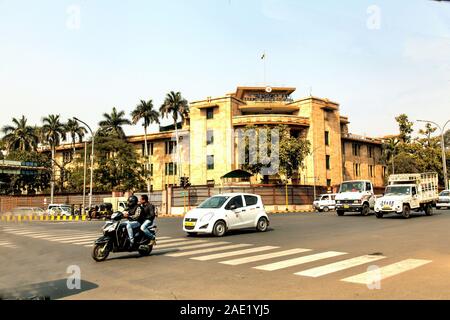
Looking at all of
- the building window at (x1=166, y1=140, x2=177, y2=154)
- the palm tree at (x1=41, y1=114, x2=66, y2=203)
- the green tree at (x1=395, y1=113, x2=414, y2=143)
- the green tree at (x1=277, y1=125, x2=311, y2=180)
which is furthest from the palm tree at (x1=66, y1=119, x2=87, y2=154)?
the green tree at (x1=395, y1=113, x2=414, y2=143)

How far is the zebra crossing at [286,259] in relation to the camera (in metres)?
7.70

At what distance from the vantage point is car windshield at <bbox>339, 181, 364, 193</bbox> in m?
26.3

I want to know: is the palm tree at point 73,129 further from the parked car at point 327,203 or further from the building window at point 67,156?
the parked car at point 327,203

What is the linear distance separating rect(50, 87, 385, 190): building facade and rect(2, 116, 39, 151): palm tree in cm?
1873

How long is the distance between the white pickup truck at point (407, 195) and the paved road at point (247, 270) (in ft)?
28.2

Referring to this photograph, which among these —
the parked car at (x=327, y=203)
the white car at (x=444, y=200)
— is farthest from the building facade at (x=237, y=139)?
the white car at (x=444, y=200)

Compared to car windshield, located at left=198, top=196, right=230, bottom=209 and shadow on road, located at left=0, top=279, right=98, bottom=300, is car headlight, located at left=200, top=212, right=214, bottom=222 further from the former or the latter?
shadow on road, located at left=0, top=279, right=98, bottom=300

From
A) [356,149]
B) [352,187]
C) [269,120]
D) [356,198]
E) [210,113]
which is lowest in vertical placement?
[356,198]

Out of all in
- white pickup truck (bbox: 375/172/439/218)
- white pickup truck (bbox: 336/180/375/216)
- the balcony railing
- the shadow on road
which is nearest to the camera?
the shadow on road

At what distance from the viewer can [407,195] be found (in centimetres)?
2217

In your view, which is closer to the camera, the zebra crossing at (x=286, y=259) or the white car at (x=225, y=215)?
the zebra crossing at (x=286, y=259)

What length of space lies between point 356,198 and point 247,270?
1962cm

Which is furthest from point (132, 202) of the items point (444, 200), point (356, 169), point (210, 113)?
point (356, 169)

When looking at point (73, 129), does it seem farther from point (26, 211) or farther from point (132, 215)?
point (132, 215)
